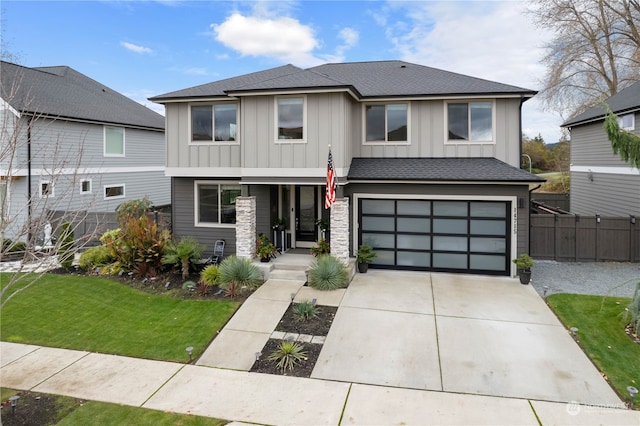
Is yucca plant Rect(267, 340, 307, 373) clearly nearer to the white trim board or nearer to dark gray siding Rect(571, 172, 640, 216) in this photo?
the white trim board

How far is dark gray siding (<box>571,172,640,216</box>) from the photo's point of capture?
14.9m

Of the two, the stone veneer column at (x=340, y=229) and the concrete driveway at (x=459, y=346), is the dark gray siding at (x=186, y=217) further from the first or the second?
the concrete driveway at (x=459, y=346)

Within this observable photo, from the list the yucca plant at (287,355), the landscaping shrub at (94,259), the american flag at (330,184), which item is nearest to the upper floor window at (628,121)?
the american flag at (330,184)

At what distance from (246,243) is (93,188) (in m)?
10.2

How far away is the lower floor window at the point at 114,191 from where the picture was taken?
19.3 m

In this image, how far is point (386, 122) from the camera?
13359 millimetres

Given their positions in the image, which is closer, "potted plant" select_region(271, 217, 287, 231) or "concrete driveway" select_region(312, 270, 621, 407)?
"concrete driveway" select_region(312, 270, 621, 407)

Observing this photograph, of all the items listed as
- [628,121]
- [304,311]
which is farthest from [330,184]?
[628,121]

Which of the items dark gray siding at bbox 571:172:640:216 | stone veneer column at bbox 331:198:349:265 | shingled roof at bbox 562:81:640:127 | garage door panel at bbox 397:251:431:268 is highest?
shingled roof at bbox 562:81:640:127

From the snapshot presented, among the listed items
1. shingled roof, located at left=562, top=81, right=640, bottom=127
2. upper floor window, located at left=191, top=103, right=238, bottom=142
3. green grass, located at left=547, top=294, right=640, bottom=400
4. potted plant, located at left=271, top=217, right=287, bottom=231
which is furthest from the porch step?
shingled roof, located at left=562, top=81, right=640, bottom=127

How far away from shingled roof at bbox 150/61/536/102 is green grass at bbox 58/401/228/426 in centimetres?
867

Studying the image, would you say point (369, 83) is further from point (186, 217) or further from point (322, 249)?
point (186, 217)

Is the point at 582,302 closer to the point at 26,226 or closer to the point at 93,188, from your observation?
the point at 26,226

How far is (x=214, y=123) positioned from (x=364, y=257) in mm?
6603
